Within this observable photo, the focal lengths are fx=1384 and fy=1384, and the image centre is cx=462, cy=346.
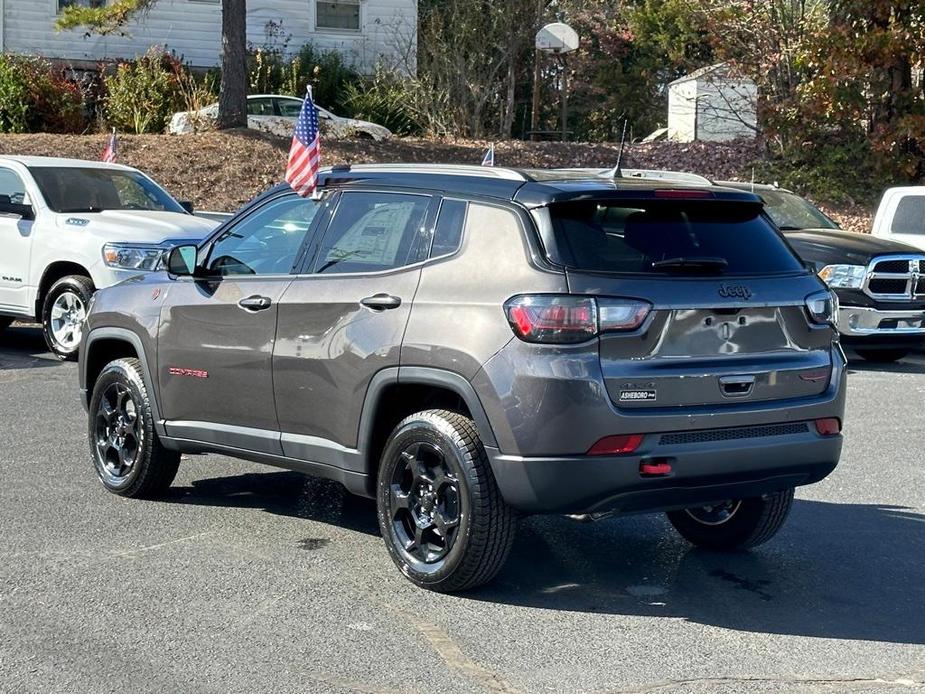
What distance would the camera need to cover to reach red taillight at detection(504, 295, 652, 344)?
5516mm

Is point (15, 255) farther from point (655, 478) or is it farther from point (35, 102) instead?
point (35, 102)

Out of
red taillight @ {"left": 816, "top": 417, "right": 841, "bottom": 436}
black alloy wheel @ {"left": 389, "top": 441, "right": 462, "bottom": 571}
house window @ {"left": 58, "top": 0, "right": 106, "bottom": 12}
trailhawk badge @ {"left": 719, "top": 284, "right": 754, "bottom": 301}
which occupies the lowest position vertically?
black alloy wheel @ {"left": 389, "top": 441, "right": 462, "bottom": 571}

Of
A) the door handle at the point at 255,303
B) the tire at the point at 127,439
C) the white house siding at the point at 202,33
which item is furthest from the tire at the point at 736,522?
the white house siding at the point at 202,33

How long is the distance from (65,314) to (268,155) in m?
11.1

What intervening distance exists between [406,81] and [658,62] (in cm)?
720

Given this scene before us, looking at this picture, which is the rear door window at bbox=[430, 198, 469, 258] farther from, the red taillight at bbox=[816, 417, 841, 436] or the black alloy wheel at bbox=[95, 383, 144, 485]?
the black alloy wheel at bbox=[95, 383, 144, 485]

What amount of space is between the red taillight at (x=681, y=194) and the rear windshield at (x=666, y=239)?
31mm

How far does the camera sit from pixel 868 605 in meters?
6.04

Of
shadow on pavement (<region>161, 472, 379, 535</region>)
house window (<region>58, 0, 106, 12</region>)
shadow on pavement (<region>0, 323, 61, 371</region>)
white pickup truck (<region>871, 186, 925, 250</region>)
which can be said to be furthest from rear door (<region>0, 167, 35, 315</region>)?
house window (<region>58, 0, 106, 12</region>)

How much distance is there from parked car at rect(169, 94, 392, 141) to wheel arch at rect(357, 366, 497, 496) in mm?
19461

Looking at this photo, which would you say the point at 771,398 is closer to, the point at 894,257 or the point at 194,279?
the point at 194,279

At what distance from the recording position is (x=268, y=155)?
2397cm

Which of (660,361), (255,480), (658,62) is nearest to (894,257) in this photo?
(255,480)

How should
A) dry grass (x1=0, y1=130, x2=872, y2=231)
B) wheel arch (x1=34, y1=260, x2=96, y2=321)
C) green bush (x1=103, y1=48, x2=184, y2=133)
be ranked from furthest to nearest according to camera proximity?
1. green bush (x1=103, y1=48, x2=184, y2=133)
2. dry grass (x1=0, y1=130, x2=872, y2=231)
3. wheel arch (x1=34, y1=260, x2=96, y2=321)
